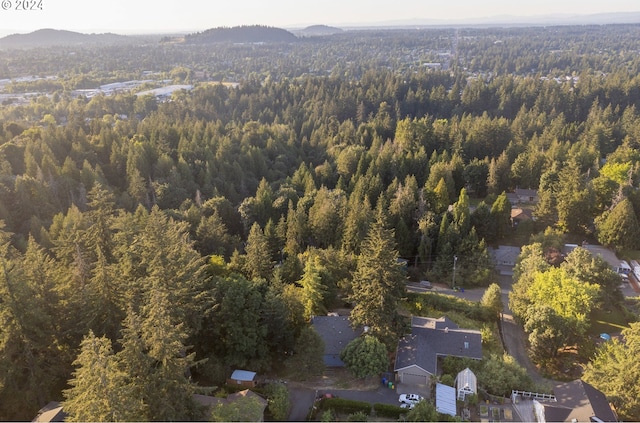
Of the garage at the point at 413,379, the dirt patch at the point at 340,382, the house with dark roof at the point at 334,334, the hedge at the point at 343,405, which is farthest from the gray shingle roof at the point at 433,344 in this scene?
the hedge at the point at 343,405

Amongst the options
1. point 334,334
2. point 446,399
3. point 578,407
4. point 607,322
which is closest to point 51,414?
point 334,334

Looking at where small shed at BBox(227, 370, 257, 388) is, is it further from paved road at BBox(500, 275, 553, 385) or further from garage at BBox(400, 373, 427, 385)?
paved road at BBox(500, 275, 553, 385)

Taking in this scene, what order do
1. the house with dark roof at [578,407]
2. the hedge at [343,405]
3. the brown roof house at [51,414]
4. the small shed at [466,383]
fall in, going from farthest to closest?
the small shed at [466,383], the hedge at [343,405], the house with dark roof at [578,407], the brown roof house at [51,414]

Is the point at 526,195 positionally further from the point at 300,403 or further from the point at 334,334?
the point at 300,403

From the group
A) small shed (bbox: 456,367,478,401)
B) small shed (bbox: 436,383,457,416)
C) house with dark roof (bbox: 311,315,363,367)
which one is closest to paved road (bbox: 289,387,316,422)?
house with dark roof (bbox: 311,315,363,367)

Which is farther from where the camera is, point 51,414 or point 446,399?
point 446,399

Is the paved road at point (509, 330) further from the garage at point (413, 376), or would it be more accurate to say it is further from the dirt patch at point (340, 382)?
the dirt patch at point (340, 382)

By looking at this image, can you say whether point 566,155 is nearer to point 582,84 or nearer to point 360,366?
point 360,366
